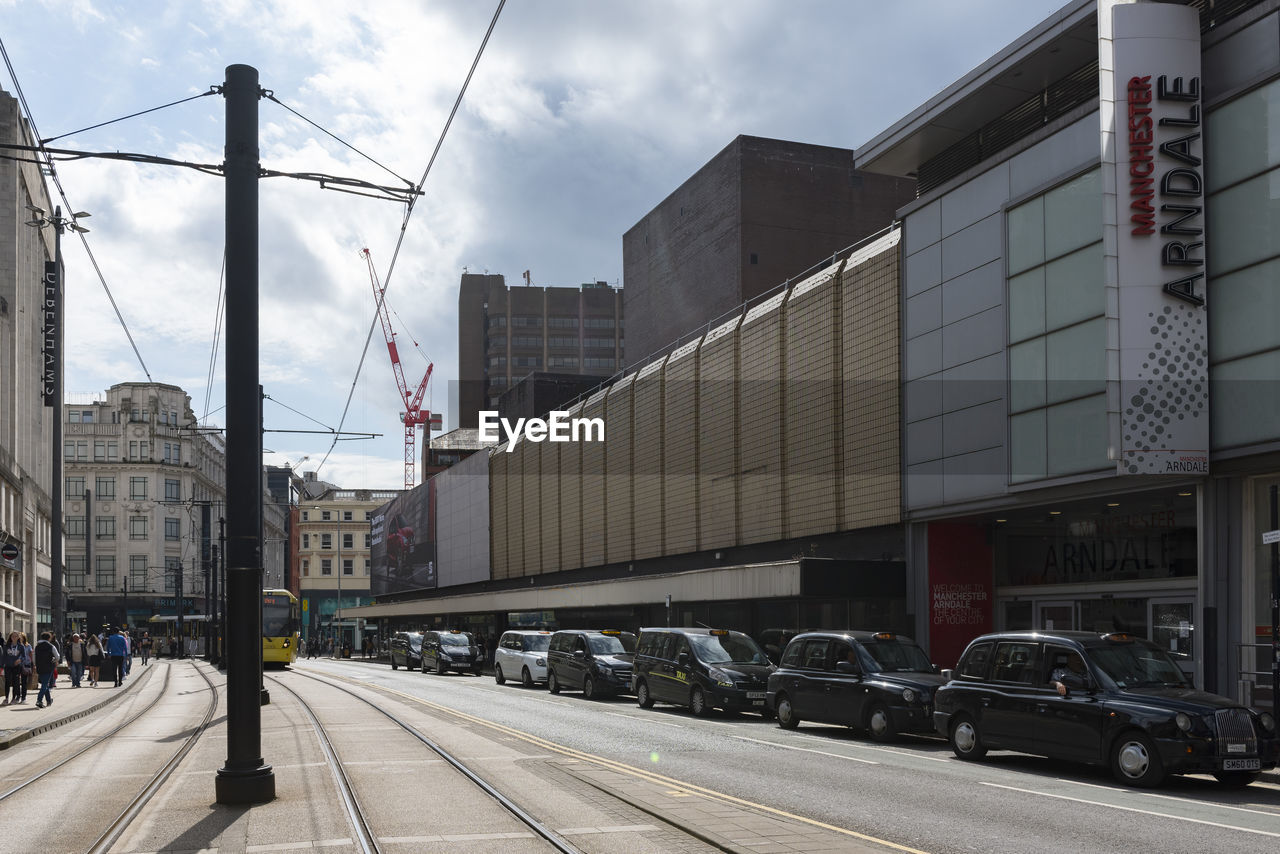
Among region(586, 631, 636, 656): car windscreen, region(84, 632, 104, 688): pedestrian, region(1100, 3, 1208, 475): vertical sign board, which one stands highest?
region(1100, 3, 1208, 475): vertical sign board

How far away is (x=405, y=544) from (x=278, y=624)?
33.3 metres

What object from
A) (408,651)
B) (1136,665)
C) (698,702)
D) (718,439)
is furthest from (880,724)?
(408,651)

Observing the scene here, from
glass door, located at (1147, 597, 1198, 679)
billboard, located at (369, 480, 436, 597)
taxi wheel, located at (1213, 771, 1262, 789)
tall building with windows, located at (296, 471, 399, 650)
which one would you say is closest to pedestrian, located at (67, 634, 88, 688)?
glass door, located at (1147, 597, 1198, 679)

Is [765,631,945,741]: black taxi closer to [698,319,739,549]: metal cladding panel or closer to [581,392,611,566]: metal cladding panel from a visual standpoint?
[698,319,739,549]: metal cladding panel

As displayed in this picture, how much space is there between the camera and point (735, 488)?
38406 millimetres

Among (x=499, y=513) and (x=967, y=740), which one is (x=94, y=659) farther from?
(x=967, y=740)

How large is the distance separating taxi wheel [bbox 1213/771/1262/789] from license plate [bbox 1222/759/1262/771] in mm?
72

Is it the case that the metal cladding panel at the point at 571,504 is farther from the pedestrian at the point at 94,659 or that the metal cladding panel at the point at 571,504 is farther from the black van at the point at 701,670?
the black van at the point at 701,670

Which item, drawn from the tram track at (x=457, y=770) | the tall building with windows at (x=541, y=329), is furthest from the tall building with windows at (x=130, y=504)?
the tram track at (x=457, y=770)

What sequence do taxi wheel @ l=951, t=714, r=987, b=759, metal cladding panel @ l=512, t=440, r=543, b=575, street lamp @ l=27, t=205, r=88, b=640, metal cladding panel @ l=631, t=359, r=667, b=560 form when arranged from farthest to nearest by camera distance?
metal cladding panel @ l=512, t=440, r=543, b=575 → metal cladding panel @ l=631, t=359, r=667, b=560 → street lamp @ l=27, t=205, r=88, b=640 → taxi wheel @ l=951, t=714, r=987, b=759

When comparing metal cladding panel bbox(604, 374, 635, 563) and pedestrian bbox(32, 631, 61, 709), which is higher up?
metal cladding panel bbox(604, 374, 635, 563)

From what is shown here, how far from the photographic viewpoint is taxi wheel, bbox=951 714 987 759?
1598 centimetres

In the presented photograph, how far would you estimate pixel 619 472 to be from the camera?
48.6m

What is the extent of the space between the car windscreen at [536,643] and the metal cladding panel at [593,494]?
519 inches
